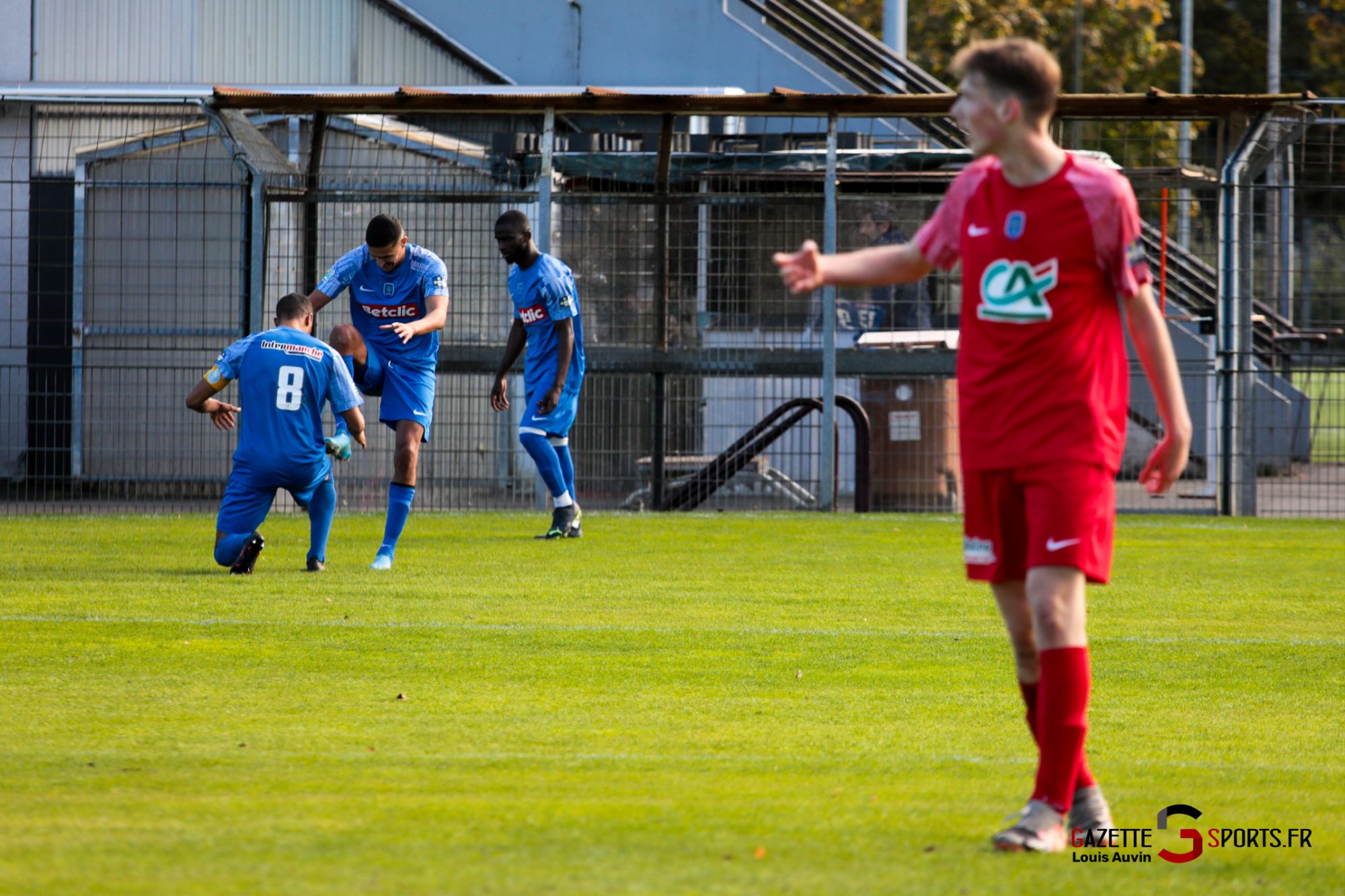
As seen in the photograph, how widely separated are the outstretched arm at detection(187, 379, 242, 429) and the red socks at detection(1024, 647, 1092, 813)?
618 cm

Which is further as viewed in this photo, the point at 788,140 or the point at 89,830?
the point at 788,140

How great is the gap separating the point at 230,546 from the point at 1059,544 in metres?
6.22

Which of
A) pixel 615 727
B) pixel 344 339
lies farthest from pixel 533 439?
pixel 615 727

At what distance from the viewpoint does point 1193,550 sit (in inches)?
434

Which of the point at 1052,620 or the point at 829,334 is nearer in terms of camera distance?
the point at 1052,620

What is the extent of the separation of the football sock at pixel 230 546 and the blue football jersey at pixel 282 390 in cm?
40

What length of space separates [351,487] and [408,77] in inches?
279

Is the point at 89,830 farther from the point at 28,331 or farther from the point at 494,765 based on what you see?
the point at 28,331

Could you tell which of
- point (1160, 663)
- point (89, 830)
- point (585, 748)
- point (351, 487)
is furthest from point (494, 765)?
point (351, 487)

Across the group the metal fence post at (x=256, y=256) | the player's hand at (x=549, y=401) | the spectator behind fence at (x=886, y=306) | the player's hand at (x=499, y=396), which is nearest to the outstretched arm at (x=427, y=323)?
the player's hand at (x=499, y=396)

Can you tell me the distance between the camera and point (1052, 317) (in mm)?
3699

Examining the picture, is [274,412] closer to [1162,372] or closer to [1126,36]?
[1162,372]

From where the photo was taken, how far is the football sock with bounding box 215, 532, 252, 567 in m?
8.85

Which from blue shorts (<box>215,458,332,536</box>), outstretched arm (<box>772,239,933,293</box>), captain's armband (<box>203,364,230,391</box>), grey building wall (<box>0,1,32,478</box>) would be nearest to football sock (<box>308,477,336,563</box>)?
blue shorts (<box>215,458,332,536</box>)
